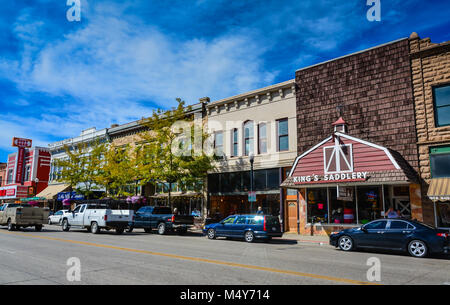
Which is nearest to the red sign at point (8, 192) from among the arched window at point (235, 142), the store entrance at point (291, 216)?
the arched window at point (235, 142)

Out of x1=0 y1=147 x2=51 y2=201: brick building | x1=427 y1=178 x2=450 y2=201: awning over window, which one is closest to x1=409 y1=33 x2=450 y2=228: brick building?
x1=427 y1=178 x2=450 y2=201: awning over window

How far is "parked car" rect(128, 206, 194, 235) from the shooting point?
69.5 ft

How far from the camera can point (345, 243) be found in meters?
14.1

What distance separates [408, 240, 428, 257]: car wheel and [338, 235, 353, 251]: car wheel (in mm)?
2140

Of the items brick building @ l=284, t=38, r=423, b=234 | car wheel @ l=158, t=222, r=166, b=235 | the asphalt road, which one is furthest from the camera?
car wheel @ l=158, t=222, r=166, b=235

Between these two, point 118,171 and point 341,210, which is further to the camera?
point 118,171

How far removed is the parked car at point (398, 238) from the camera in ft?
39.9

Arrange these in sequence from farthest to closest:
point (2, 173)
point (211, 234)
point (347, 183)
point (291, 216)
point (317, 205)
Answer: point (2, 173) → point (291, 216) → point (317, 205) → point (211, 234) → point (347, 183)

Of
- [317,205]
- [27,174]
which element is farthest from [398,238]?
[27,174]

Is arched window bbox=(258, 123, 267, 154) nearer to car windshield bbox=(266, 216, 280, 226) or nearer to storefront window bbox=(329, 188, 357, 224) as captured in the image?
storefront window bbox=(329, 188, 357, 224)

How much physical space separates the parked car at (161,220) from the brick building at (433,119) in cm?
1304

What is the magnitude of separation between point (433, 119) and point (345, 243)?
833 centimetres

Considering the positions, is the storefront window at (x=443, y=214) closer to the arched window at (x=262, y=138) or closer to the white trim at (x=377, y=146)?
the white trim at (x=377, y=146)

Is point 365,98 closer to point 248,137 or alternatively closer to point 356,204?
point 356,204
